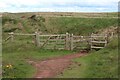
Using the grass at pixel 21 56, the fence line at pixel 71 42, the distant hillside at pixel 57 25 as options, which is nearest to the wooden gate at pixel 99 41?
the fence line at pixel 71 42

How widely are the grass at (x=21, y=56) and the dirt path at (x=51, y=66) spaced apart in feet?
1.62

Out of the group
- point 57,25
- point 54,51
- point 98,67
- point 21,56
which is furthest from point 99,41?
point 57,25

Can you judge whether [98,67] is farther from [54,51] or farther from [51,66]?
[54,51]

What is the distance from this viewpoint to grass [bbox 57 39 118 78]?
18172 mm

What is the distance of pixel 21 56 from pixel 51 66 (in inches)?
209

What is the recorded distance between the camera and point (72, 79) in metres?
18.0

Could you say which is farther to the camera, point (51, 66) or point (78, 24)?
point (78, 24)

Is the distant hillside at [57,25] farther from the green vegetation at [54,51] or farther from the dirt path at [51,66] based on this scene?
the dirt path at [51,66]

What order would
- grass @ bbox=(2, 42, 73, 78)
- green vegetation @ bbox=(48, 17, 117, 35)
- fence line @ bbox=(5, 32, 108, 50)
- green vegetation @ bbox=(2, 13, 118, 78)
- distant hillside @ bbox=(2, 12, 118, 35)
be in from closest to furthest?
1. green vegetation @ bbox=(2, 13, 118, 78)
2. grass @ bbox=(2, 42, 73, 78)
3. fence line @ bbox=(5, 32, 108, 50)
4. distant hillside @ bbox=(2, 12, 118, 35)
5. green vegetation @ bbox=(48, 17, 117, 35)

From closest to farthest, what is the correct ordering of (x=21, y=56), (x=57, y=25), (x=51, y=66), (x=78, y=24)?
(x=51, y=66) < (x=21, y=56) < (x=78, y=24) < (x=57, y=25)

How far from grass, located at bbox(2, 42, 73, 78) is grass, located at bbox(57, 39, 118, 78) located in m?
2.58

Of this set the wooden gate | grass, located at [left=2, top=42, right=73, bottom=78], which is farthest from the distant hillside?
grass, located at [left=2, top=42, right=73, bottom=78]

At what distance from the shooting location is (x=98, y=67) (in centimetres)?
2022

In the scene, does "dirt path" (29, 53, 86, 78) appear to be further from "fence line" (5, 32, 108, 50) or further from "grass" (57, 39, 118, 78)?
"fence line" (5, 32, 108, 50)
